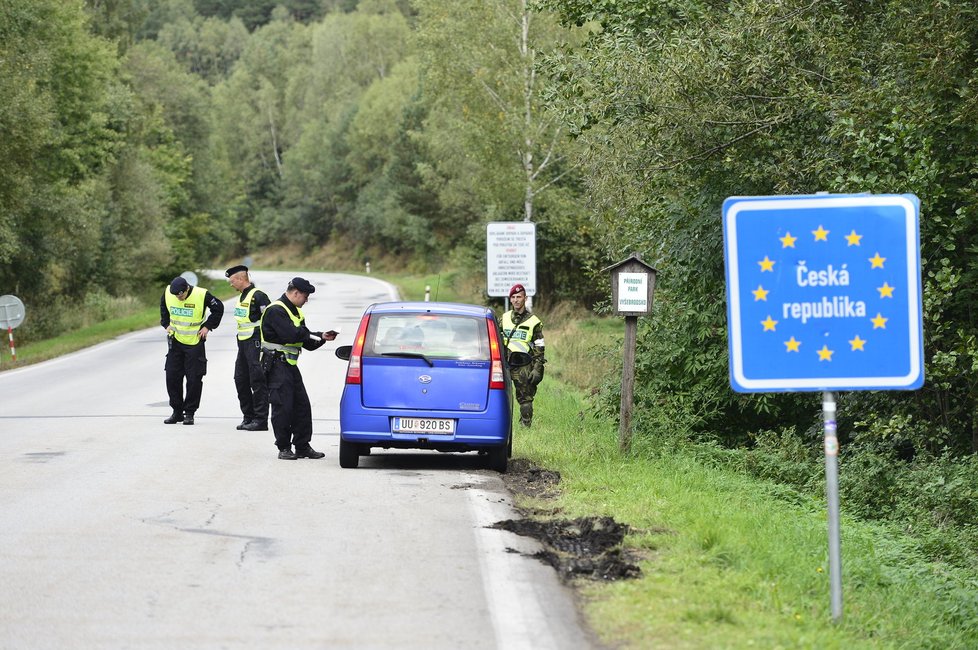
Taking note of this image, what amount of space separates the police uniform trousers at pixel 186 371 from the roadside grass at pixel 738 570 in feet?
16.2

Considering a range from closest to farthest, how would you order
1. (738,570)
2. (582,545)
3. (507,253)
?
(738,570), (582,545), (507,253)

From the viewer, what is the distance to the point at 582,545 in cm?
834

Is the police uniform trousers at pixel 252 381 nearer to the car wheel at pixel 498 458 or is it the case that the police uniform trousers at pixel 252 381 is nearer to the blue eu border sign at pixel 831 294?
the car wheel at pixel 498 458

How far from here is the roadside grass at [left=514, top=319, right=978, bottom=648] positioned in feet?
20.1

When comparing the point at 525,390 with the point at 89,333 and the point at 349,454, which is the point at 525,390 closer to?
the point at 349,454

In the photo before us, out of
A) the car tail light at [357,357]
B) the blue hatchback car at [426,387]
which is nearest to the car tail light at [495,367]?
the blue hatchback car at [426,387]

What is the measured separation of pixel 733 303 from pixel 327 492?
4.99 meters

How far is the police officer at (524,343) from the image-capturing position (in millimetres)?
15398

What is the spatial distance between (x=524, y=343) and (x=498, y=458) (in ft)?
11.7

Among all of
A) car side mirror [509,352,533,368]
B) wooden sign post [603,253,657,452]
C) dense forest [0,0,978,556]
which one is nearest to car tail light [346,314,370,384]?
car side mirror [509,352,533,368]

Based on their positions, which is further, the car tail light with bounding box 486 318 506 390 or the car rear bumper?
the car tail light with bounding box 486 318 506 390

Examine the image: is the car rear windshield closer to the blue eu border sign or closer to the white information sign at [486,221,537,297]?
the blue eu border sign

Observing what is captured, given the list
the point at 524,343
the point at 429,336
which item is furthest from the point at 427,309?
the point at 524,343

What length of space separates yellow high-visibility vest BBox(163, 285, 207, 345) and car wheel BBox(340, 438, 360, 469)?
14.8 feet
